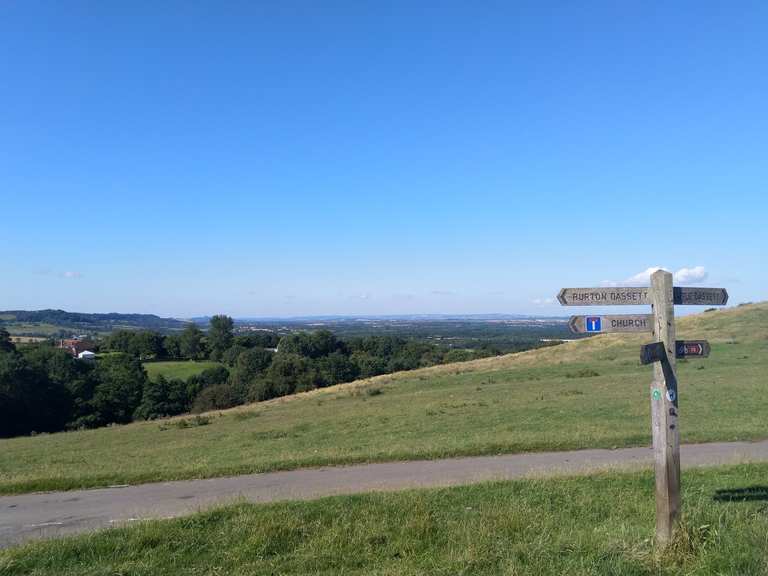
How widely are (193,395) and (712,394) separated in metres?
60.6

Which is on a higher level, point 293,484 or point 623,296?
point 623,296

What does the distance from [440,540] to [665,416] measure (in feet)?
8.34

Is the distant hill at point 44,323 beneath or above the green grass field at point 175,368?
above

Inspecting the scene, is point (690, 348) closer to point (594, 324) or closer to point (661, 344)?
point (661, 344)

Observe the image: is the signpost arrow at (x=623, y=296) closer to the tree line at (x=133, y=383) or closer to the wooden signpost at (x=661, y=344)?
the wooden signpost at (x=661, y=344)

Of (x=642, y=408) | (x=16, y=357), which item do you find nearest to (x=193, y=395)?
(x=16, y=357)

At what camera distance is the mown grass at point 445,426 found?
1296 centimetres

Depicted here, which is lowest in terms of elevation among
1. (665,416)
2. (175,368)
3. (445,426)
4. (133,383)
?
(175,368)

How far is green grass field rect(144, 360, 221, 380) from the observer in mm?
77750

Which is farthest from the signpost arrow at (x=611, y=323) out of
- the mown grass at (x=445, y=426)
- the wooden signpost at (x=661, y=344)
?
the mown grass at (x=445, y=426)

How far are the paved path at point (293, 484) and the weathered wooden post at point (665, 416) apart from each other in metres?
3.91

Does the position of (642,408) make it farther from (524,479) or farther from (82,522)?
(82,522)

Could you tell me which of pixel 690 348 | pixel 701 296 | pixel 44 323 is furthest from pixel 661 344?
pixel 44 323

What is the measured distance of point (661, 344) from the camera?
218 inches
